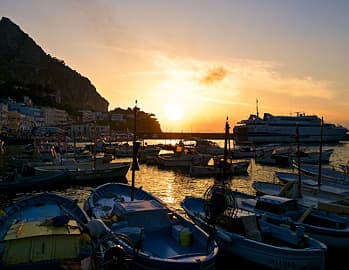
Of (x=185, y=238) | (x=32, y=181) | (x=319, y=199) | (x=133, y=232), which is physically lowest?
(x=32, y=181)

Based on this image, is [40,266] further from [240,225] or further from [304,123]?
[304,123]

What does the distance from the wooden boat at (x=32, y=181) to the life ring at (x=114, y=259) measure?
962 inches

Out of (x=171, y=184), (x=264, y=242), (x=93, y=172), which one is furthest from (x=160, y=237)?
(x=171, y=184)

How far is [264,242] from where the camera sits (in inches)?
591

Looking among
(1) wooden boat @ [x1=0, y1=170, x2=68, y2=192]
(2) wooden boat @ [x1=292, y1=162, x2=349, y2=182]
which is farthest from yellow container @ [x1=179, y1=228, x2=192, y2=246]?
(2) wooden boat @ [x1=292, y1=162, x2=349, y2=182]

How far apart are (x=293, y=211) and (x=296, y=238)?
3960mm

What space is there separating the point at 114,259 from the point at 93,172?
27.3 m

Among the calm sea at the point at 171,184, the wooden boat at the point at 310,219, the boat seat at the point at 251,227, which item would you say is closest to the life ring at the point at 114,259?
the boat seat at the point at 251,227

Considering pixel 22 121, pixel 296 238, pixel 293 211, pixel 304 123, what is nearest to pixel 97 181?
pixel 293 211

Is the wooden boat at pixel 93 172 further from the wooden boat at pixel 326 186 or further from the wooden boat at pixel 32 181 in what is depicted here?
the wooden boat at pixel 326 186

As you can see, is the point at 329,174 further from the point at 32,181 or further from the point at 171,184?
the point at 32,181

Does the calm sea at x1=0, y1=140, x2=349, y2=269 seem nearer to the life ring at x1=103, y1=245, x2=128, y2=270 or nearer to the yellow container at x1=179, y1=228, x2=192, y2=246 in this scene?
the yellow container at x1=179, y1=228, x2=192, y2=246

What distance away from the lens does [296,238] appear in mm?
14203

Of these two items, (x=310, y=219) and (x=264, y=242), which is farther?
(x=310, y=219)
